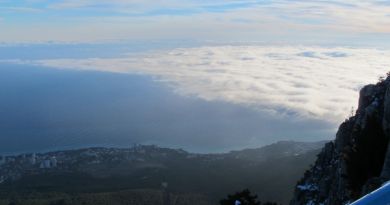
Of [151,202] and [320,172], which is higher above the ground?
[320,172]

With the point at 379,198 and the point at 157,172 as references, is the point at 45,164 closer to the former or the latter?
the point at 157,172

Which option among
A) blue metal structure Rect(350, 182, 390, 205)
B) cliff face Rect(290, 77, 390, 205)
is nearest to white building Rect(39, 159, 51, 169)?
cliff face Rect(290, 77, 390, 205)

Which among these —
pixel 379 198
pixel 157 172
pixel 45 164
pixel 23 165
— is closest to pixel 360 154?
pixel 379 198

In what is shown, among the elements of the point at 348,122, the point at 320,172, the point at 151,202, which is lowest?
the point at 151,202

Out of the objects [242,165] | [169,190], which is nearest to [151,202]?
[169,190]

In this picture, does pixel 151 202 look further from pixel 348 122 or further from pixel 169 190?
pixel 348 122

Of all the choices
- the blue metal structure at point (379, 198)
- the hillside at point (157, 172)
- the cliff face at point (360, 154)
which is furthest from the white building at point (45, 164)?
the blue metal structure at point (379, 198)
